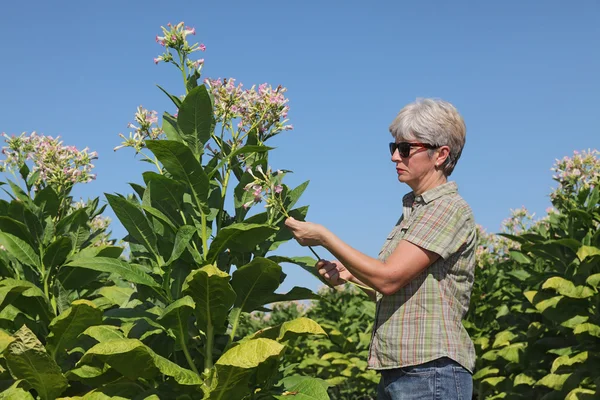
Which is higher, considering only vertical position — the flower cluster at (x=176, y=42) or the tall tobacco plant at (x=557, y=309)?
the flower cluster at (x=176, y=42)

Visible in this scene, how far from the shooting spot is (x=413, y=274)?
273 centimetres

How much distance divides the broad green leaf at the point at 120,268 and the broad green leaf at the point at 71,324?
1.28 ft

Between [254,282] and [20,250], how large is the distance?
1.47 meters

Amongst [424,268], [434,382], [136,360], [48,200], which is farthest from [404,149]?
[48,200]

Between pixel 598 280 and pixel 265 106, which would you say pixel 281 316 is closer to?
pixel 598 280

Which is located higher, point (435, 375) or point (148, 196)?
point (148, 196)

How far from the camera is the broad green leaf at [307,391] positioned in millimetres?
3547

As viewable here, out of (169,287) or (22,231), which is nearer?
(169,287)

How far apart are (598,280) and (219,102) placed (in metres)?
4.13

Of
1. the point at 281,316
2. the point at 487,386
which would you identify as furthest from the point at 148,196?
the point at 281,316

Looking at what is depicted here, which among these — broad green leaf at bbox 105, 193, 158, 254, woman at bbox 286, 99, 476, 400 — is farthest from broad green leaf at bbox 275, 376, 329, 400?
broad green leaf at bbox 105, 193, 158, 254

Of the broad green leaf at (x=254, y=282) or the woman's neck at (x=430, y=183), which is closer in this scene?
the woman's neck at (x=430, y=183)

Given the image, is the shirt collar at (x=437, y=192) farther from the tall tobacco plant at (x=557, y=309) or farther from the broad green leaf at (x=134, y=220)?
the tall tobacco plant at (x=557, y=309)

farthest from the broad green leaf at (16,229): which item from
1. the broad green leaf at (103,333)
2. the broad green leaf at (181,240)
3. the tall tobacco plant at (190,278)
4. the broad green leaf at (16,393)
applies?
the broad green leaf at (181,240)
